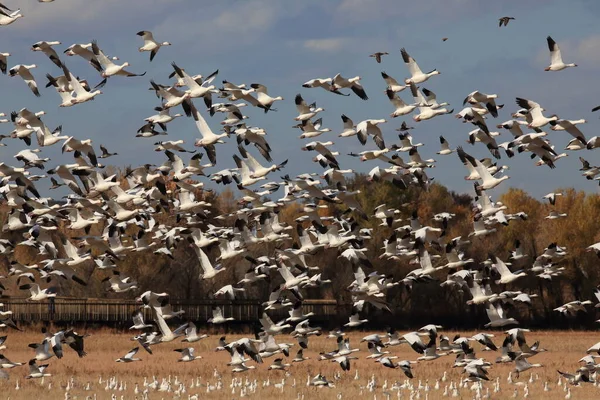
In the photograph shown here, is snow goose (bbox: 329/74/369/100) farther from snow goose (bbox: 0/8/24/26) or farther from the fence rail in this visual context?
the fence rail

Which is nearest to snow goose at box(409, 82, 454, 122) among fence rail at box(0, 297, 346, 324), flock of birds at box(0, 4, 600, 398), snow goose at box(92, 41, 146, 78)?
flock of birds at box(0, 4, 600, 398)

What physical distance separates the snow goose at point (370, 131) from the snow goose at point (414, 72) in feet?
5.19

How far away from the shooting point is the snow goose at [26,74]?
2955 centimetres

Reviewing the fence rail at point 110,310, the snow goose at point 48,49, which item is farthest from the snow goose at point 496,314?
the fence rail at point 110,310

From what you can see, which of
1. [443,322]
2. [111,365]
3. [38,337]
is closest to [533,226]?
[443,322]

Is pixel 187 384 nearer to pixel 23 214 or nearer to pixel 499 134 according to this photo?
pixel 23 214

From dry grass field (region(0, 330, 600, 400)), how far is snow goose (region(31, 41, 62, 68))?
26.0ft

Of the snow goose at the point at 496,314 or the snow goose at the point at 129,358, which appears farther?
the snow goose at the point at 129,358

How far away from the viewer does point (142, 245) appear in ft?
107

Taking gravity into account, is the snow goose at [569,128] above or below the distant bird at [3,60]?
below

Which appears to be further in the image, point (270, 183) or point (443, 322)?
point (443, 322)

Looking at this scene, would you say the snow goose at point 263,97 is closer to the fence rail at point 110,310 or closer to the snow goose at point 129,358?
the snow goose at point 129,358

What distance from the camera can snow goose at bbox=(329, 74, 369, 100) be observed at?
29430 mm

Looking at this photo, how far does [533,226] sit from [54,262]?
4858 centimetres
